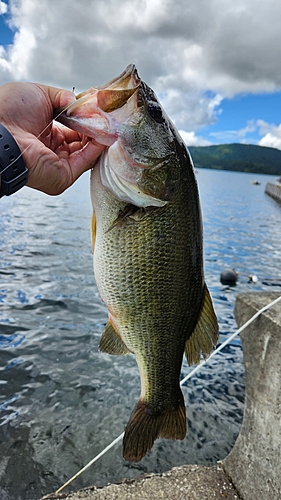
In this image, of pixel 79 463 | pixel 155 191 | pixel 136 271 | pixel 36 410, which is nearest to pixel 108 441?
pixel 79 463

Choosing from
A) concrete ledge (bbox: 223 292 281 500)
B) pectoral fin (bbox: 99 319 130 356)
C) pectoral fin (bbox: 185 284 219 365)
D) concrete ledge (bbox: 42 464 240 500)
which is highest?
pectoral fin (bbox: 185 284 219 365)

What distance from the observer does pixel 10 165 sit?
1792 millimetres

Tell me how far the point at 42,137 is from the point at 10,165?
42cm

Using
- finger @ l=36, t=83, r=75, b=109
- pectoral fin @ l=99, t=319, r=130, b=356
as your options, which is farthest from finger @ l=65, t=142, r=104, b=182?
pectoral fin @ l=99, t=319, r=130, b=356

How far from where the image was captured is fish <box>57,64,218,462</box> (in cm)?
191

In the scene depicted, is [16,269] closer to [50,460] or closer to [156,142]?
[50,460]

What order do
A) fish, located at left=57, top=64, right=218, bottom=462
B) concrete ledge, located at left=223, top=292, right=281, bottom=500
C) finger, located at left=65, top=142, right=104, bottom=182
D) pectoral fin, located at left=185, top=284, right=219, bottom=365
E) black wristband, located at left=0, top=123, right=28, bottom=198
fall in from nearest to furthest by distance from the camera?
black wristband, located at left=0, top=123, right=28, bottom=198 < fish, located at left=57, top=64, right=218, bottom=462 < finger, located at left=65, top=142, right=104, bottom=182 < pectoral fin, located at left=185, top=284, right=219, bottom=365 < concrete ledge, located at left=223, top=292, right=281, bottom=500

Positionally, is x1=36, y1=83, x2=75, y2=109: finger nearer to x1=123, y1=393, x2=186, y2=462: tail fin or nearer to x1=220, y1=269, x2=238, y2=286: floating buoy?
x1=123, y1=393, x2=186, y2=462: tail fin

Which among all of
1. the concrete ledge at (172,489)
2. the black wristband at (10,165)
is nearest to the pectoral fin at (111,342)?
the black wristband at (10,165)

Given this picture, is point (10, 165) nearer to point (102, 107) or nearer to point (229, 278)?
point (102, 107)

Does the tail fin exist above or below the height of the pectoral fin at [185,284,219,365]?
below

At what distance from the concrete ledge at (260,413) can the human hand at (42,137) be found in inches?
75.0

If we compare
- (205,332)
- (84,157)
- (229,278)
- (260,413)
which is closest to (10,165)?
(84,157)

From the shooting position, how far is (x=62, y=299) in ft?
30.2
